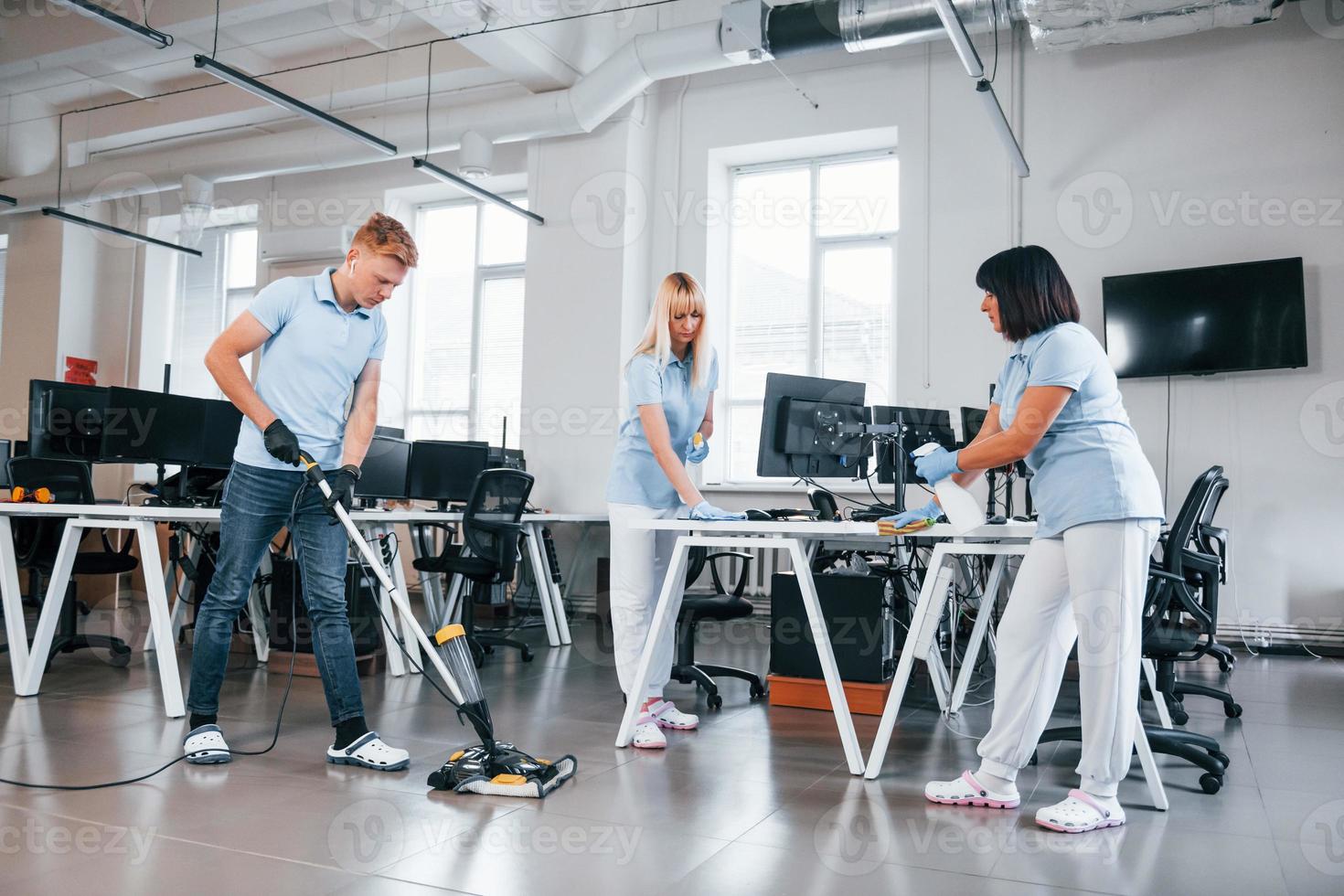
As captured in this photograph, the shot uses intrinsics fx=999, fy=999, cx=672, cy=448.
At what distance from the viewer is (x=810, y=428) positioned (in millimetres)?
3256

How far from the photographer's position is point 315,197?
877 cm

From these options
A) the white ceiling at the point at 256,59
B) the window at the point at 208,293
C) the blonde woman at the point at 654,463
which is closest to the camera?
the blonde woman at the point at 654,463

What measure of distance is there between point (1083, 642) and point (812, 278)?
212 inches

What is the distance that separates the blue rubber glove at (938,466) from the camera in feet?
7.37

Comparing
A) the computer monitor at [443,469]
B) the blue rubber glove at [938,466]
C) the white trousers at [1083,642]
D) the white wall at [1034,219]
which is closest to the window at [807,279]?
the white wall at [1034,219]

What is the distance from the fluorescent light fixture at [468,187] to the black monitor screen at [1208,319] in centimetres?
385

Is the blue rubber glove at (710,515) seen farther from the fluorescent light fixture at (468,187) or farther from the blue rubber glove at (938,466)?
the fluorescent light fixture at (468,187)

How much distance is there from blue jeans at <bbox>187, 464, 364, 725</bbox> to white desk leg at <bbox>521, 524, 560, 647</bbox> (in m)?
2.67

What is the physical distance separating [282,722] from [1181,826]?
2.50 meters

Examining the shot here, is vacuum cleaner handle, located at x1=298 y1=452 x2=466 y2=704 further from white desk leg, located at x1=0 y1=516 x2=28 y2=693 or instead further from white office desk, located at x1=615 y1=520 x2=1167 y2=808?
white desk leg, located at x1=0 y1=516 x2=28 y2=693

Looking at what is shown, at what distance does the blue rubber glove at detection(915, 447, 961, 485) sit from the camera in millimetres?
2246

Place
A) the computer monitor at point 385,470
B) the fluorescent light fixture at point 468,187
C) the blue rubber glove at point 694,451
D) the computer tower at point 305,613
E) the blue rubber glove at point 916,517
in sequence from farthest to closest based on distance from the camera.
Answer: the fluorescent light fixture at point 468,187, the computer monitor at point 385,470, the computer tower at point 305,613, the blue rubber glove at point 694,451, the blue rubber glove at point 916,517

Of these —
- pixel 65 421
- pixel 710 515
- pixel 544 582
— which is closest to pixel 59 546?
pixel 65 421

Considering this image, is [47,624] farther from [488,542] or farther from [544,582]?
[544,582]
